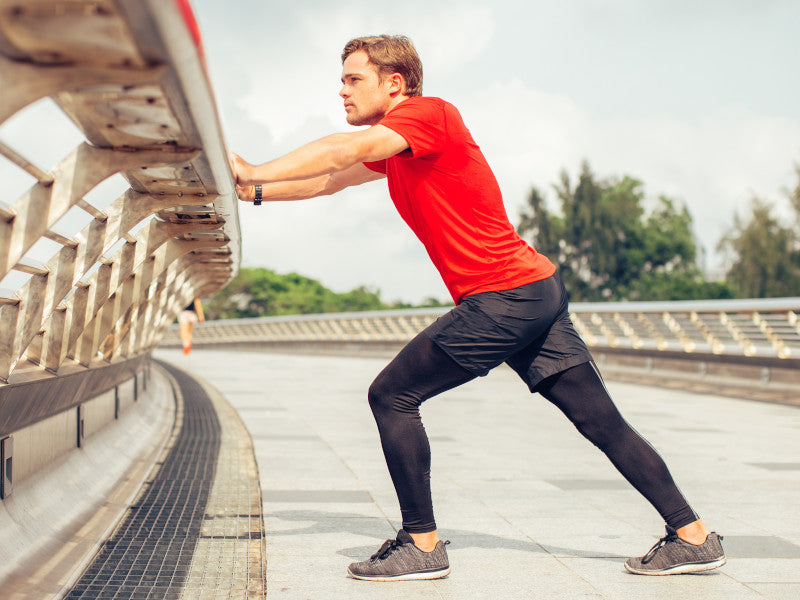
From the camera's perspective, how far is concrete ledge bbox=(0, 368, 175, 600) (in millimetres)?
3504

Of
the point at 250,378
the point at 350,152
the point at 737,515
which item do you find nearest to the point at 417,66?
the point at 350,152

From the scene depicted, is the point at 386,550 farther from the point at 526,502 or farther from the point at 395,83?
the point at 526,502

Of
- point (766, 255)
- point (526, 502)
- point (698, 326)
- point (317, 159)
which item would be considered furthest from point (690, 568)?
point (766, 255)

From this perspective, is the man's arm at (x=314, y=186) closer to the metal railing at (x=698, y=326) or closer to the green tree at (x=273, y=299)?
the metal railing at (x=698, y=326)

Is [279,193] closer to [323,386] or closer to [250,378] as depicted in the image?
[323,386]

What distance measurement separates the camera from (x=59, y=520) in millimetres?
4285

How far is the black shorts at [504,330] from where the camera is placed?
366cm

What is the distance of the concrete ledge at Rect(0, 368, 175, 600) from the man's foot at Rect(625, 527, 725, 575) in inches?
81.0

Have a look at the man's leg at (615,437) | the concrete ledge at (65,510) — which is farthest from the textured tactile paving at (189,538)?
the man's leg at (615,437)

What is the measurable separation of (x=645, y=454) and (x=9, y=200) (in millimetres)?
2310

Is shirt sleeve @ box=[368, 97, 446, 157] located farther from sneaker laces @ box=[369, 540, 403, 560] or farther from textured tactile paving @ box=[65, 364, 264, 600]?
textured tactile paving @ box=[65, 364, 264, 600]

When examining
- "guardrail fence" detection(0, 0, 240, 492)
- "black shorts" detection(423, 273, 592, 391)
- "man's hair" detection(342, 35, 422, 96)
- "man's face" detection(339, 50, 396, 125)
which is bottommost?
"black shorts" detection(423, 273, 592, 391)

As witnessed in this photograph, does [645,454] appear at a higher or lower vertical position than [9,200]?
lower

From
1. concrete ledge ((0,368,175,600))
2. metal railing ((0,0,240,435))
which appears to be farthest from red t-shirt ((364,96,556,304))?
concrete ledge ((0,368,175,600))
